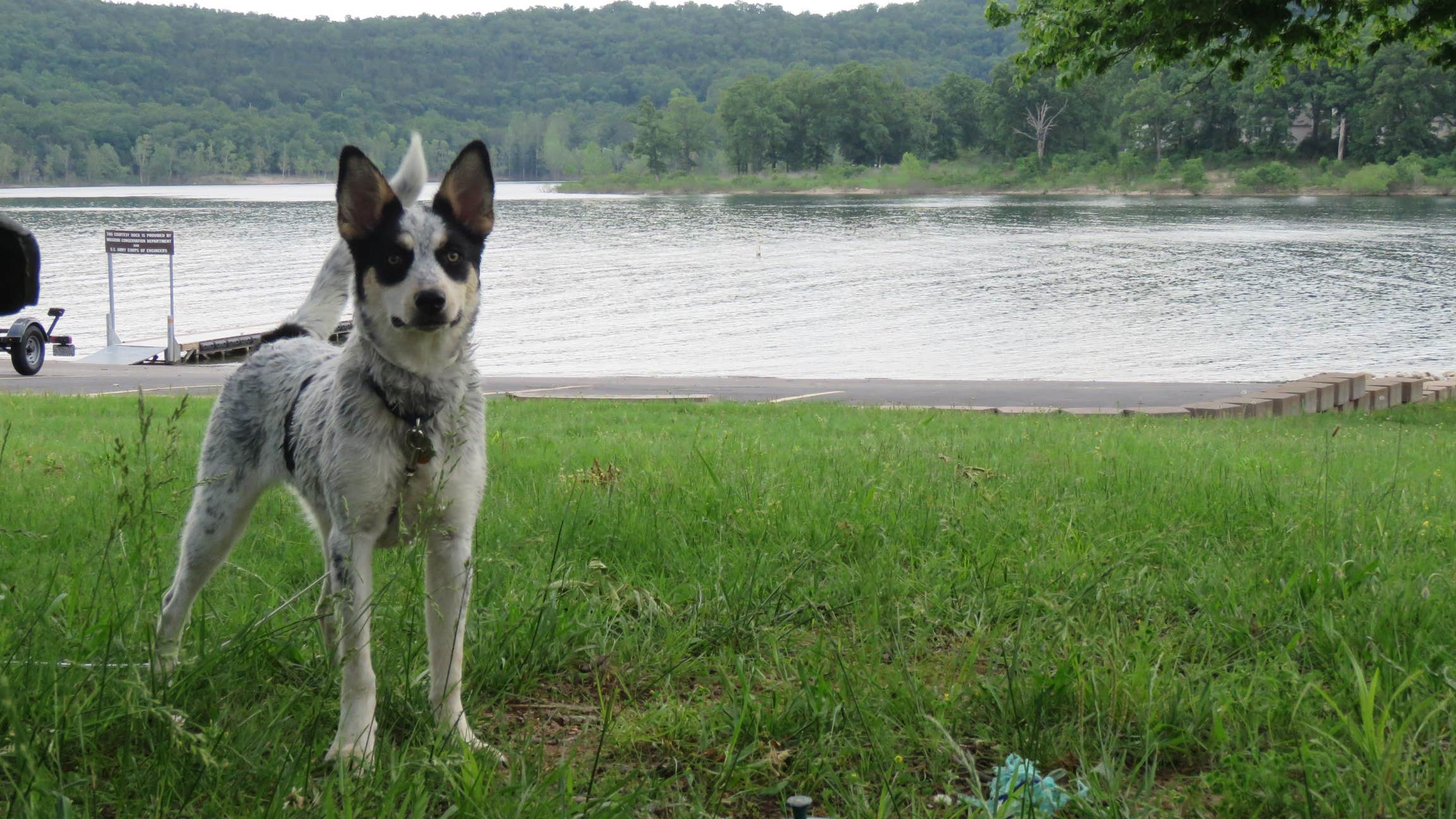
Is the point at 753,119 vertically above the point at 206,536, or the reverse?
the point at 753,119

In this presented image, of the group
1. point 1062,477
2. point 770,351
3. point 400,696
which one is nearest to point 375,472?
point 400,696

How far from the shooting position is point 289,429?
3850mm

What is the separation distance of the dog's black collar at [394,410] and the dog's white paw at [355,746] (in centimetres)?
90

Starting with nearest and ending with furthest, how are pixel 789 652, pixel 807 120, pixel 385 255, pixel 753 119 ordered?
pixel 385 255
pixel 789 652
pixel 753 119
pixel 807 120

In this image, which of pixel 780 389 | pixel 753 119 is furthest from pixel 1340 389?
pixel 753 119

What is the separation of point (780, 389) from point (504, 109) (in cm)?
15203

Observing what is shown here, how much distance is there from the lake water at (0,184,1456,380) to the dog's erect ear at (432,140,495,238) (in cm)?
2999

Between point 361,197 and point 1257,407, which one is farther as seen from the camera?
point 1257,407

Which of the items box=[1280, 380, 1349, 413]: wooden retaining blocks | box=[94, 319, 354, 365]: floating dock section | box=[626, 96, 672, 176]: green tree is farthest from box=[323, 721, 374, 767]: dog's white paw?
box=[626, 96, 672, 176]: green tree

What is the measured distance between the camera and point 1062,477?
689 cm

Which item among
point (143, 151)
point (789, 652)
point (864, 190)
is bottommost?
point (789, 652)

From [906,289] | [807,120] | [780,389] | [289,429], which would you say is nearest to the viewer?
[289,429]

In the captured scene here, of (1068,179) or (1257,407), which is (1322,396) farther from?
(1068,179)

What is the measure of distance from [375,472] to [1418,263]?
73268 millimetres
